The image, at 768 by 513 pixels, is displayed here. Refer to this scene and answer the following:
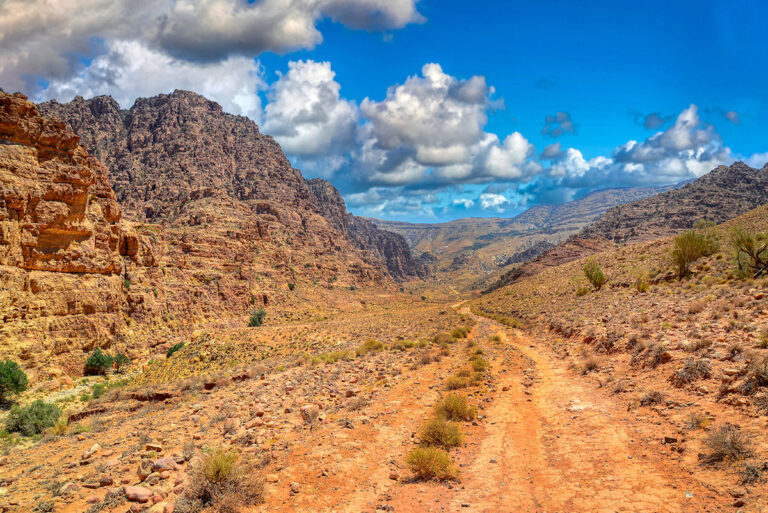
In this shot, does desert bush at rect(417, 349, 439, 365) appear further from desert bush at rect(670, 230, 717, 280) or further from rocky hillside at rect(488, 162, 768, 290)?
rocky hillside at rect(488, 162, 768, 290)

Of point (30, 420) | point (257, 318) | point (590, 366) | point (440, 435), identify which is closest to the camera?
point (440, 435)

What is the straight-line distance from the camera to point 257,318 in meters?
46.0

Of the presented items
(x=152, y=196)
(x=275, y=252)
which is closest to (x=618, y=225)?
(x=275, y=252)

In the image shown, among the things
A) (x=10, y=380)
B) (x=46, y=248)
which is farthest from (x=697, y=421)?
(x=46, y=248)

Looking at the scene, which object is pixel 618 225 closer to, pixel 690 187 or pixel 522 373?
pixel 690 187

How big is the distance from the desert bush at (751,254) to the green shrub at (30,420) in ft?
111

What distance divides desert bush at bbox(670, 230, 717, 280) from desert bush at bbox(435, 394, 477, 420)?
22.8 m

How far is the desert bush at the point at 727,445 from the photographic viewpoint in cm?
597

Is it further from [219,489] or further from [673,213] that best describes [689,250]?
[673,213]

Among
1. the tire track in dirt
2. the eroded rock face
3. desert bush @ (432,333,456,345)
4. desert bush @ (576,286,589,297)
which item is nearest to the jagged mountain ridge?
the eroded rock face

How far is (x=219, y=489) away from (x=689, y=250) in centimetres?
3165

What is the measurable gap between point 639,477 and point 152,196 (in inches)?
3987

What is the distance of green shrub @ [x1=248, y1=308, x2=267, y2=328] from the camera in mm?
44938

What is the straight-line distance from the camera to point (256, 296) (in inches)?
2034
